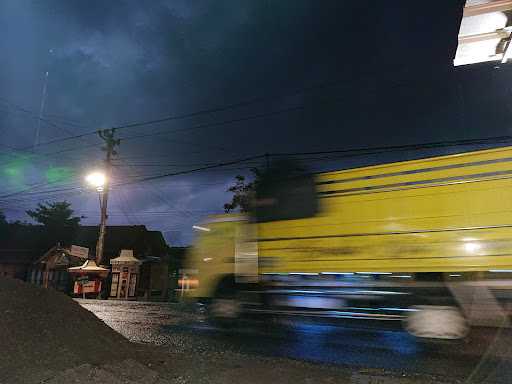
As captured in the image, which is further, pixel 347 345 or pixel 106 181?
pixel 106 181

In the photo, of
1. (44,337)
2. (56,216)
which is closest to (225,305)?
(44,337)

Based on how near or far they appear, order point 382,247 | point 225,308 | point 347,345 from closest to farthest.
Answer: point 347,345
point 382,247
point 225,308

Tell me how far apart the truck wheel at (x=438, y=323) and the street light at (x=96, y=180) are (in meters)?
23.5

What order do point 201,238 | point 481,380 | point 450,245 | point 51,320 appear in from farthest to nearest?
1. point 201,238
2. point 450,245
3. point 51,320
4. point 481,380

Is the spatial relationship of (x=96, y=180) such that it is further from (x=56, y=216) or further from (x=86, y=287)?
(x=56, y=216)

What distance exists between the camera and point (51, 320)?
6.23 metres

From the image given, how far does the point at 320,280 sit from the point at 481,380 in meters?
3.90

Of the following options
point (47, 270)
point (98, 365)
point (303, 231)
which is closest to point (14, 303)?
point (98, 365)

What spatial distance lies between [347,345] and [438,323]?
6.01 feet

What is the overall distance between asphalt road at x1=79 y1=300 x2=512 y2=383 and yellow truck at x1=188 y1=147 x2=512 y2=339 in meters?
0.51

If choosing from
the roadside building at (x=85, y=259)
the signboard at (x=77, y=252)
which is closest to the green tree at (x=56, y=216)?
the roadside building at (x=85, y=259)

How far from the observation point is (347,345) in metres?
7.91

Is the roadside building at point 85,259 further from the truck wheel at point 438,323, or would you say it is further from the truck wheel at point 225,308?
the truck wheel at point 438,323

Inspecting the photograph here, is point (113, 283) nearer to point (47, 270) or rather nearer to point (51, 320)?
point (47, 270)
